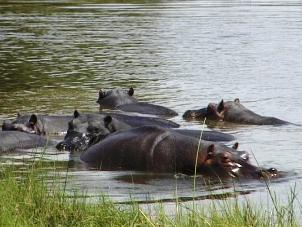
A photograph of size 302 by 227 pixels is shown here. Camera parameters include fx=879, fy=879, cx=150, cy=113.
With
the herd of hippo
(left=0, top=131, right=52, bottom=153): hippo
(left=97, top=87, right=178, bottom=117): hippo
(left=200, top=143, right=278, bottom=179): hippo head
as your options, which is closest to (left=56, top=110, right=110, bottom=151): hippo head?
the herd of hippo

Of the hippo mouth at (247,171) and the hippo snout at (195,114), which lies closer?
the hippo mouth at (247,171)

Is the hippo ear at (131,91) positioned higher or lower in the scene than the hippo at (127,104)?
higher

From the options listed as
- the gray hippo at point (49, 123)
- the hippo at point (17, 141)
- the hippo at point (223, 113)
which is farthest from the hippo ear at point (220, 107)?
the hippo at point (17, 141)

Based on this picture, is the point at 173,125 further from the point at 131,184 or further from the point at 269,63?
the point at 269,63

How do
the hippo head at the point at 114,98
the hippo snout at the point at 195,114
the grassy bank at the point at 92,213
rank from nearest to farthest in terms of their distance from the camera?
the grassy bank at the point at 92,213
the hippo snout at the point at 195,114
the hippo head at the point at 114,98

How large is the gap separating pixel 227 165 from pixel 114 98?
5.51 metres

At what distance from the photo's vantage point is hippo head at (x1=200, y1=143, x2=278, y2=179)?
23.5 feet

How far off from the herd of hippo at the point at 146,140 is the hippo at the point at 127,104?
0.02 m

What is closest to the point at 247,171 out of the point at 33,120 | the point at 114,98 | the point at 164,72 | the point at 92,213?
the point at 92,213

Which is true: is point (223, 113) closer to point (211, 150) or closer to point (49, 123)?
point (49, 123)

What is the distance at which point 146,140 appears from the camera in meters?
7.64

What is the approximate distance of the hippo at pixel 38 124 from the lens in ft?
31.4

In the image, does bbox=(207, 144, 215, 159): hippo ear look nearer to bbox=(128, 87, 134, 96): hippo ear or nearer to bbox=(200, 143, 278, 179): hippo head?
bbox=(200, 143, 278, 179): hippo head

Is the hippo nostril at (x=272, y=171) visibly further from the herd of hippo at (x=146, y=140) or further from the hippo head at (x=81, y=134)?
the hippo head at (x=81, y=134)
